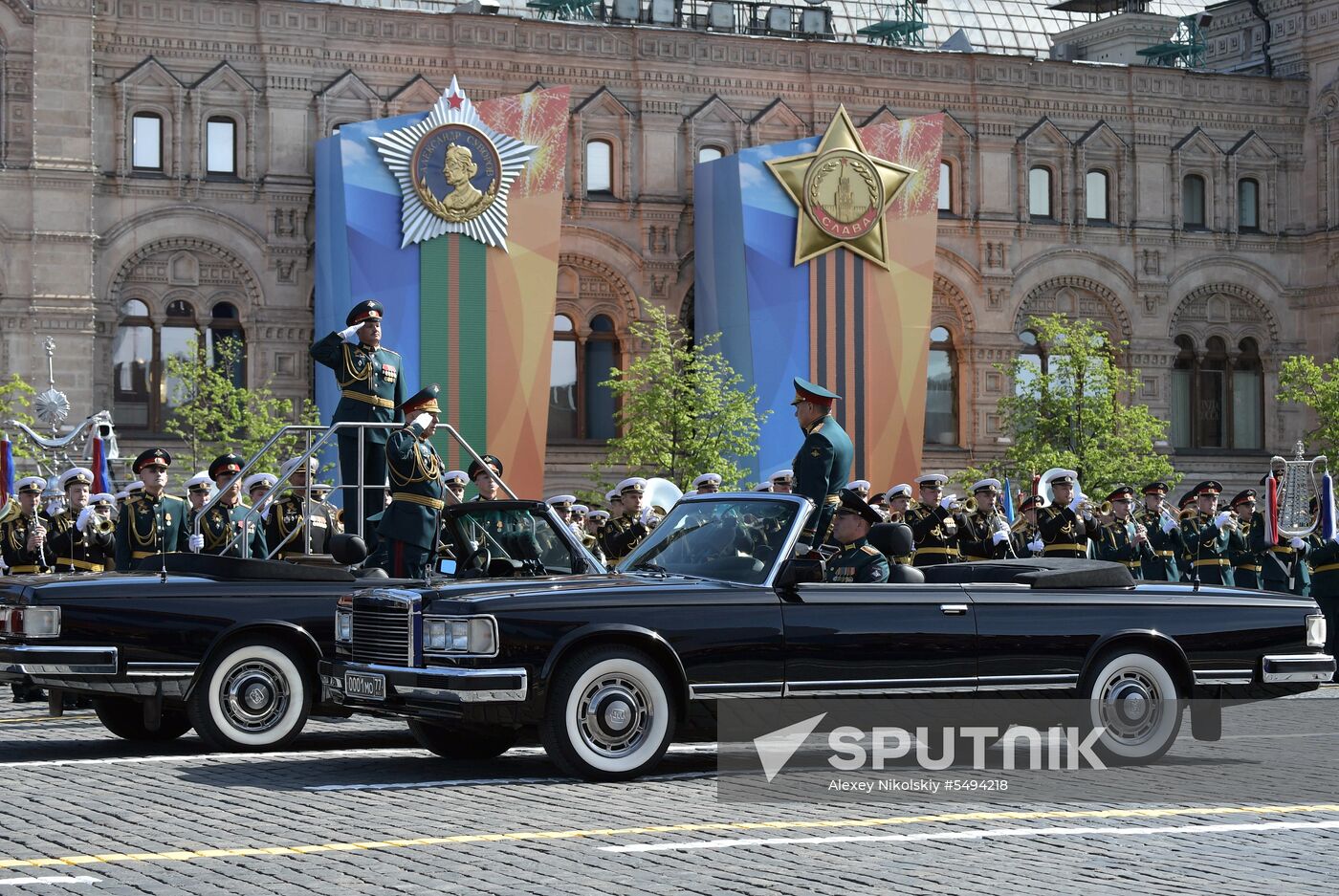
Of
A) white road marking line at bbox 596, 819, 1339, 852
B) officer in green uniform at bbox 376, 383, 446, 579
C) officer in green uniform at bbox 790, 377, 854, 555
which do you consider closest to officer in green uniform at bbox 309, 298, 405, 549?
officer in green uniform at bbox 376, 383, 446, 579

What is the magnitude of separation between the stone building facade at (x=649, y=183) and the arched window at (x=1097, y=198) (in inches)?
2.8

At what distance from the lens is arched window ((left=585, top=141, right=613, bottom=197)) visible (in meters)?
45.5

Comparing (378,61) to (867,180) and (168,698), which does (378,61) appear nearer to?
(867,180)

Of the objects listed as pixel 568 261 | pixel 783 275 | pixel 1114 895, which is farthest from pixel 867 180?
pixel 1114 895

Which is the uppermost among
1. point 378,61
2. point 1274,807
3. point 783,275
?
point 378,61

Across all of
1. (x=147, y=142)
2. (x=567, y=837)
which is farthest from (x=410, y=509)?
(x=147, y=142)

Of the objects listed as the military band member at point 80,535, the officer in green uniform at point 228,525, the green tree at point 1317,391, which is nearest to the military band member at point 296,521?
the officer in green uniform at point 228,525

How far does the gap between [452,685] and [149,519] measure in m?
6.98

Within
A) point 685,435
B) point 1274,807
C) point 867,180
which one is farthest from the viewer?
point 867,180

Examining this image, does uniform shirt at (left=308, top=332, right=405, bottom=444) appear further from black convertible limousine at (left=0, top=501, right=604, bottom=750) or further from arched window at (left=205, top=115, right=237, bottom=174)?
arched window at (left=205, top=115, right=237, bottom=174)

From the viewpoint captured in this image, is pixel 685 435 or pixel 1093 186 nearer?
pixel 685 435

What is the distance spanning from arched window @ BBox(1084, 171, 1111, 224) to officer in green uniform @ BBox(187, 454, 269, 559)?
34714mm

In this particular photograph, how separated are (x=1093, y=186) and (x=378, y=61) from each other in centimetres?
1731

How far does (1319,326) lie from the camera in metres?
50.7
